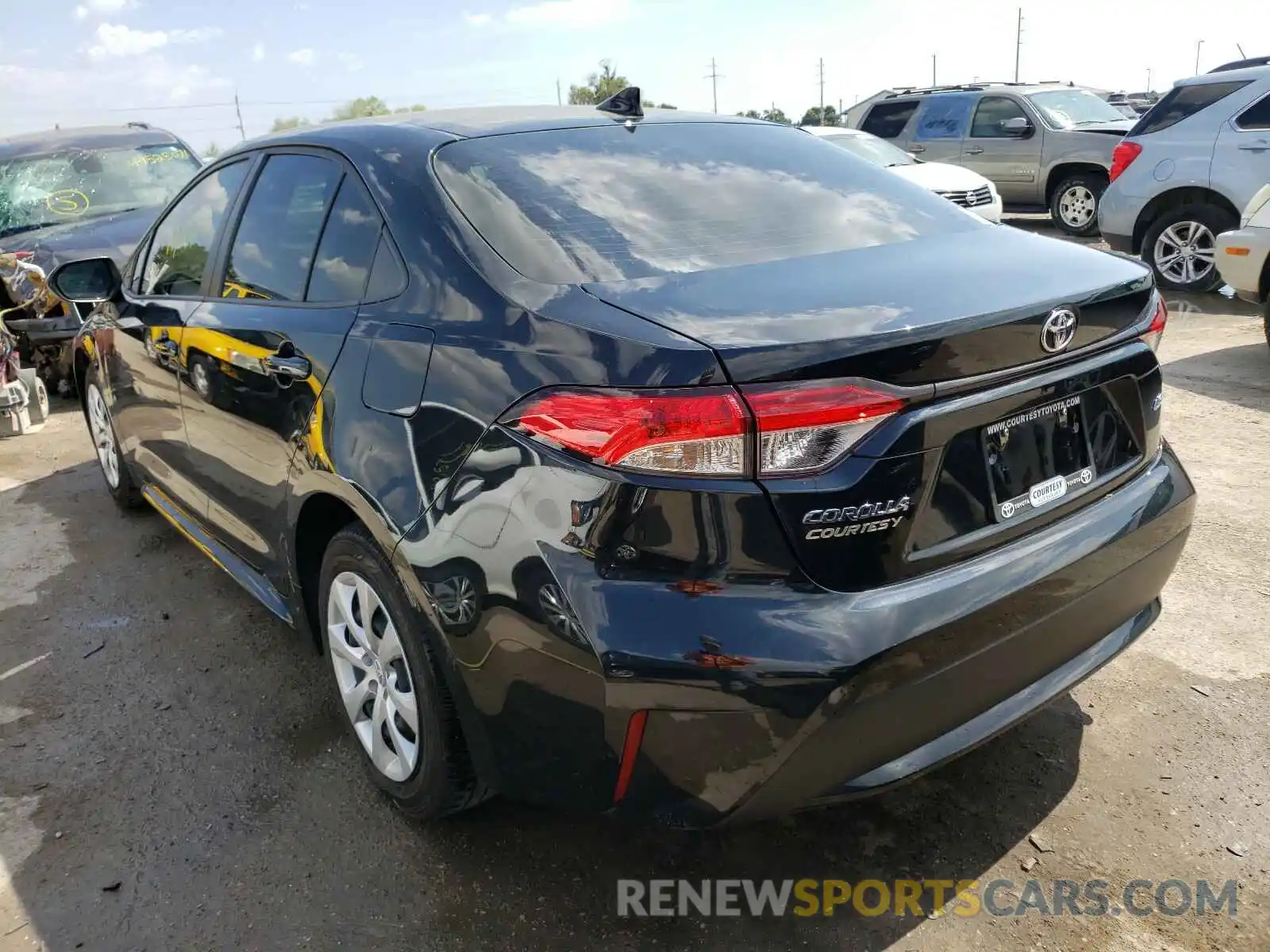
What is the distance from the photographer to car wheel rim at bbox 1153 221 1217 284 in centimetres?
870

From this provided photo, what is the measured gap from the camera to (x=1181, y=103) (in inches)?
350

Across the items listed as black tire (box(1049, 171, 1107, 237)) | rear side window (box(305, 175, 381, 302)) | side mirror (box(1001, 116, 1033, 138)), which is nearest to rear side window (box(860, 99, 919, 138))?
side mirror (box(1001, 116, 1033, 138))

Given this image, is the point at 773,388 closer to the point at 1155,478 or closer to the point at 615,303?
the point at 615,303

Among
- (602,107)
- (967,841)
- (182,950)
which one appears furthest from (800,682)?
(602,107)

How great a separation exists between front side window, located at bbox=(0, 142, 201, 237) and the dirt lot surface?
596 cm

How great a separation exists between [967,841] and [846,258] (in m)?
1.44

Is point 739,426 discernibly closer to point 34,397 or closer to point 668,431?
point 668,431

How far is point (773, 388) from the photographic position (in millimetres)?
1812

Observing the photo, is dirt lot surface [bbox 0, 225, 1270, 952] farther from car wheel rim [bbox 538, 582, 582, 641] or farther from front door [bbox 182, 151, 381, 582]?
car wheel rim [bbox 538, 582, 582, 641]

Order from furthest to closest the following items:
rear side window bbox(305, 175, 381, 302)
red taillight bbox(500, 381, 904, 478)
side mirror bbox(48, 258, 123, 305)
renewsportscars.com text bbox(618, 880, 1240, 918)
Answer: side mirror bbox(48, 258, 123, 305), rear side window bbox(305, 175, 381, 302), renewsportscars.com text bbox(618, 880, 1240, 918), red taillight bbox(500, 381, 904, 478)

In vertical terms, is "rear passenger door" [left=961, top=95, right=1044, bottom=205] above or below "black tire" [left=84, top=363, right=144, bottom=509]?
above

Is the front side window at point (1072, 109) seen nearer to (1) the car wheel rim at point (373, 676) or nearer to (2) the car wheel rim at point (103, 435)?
(2) the car wheel rim at point (103, 435)

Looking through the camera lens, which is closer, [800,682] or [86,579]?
[800,682]

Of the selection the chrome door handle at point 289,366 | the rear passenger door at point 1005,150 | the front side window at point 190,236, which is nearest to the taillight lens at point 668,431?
the chrome door handle at point 289,366
